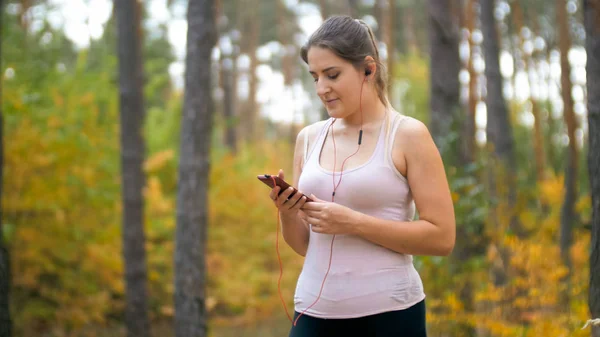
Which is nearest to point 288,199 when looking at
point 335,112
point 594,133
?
point 335,112

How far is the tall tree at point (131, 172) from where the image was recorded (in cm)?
822

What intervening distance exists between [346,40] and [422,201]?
24.3 inches

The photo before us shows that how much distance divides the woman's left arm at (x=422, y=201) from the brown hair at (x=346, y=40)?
306mm

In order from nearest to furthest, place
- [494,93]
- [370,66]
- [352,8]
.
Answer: [370,66] < [352,8] < [494,93]

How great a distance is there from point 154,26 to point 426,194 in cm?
2124

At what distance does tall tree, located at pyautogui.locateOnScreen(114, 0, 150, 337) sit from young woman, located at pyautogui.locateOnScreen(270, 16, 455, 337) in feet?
20.4

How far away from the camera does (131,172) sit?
325 inches

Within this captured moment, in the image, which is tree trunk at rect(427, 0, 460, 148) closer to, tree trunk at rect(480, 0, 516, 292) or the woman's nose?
tree trunk at rect(480, 0, 516, 292)

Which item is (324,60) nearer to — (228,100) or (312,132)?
(312,132)

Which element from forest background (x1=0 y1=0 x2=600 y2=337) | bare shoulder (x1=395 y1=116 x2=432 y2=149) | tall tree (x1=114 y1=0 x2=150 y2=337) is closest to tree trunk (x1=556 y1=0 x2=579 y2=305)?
forest background (x1=0 y1=0 x2=600 y2=337)

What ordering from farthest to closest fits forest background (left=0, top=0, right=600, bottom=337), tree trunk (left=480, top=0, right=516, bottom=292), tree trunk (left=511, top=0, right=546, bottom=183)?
1. tree trunk (left=511, top=0, right=546, bottom=183)
2. tree trunk (left=480, top=0, right=516, bottom=292)
3. forest background (left=0, top=0, right=600, bottom=337)

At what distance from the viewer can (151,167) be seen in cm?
1113

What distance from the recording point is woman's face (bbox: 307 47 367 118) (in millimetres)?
2324

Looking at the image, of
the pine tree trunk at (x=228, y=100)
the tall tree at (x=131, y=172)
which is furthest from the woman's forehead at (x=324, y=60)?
the pine tree trunk at (x=228, y=100)
